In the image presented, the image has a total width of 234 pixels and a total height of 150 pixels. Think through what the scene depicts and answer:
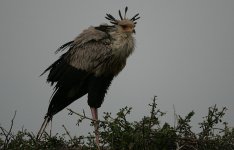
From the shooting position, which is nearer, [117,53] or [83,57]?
[117,53]

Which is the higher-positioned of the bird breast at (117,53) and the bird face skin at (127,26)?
the bird face skin at (127,26)

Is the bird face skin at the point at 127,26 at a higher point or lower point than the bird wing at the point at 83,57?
higher

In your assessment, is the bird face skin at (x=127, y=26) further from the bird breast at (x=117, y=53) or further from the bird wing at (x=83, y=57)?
the bird wing at (x=83, y=57)

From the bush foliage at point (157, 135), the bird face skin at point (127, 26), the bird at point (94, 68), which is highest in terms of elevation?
the bird face skin at point (127, 26)

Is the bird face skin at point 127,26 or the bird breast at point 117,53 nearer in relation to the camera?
the bird breast at point 117,53

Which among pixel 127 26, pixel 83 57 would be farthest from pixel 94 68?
pixel 127 26

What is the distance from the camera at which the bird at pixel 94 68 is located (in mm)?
7070

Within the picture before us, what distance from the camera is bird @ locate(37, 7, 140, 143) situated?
7070 millimetres

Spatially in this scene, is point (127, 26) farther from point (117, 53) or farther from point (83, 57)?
point (83, 57)

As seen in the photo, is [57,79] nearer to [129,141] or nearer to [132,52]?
[132,52]

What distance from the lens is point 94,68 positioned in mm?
7129

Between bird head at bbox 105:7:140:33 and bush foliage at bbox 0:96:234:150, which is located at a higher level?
bird head at bbox 105:7:140:33

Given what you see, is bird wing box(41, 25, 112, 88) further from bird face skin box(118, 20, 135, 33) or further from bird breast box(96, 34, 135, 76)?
bird face skin box(118, 20, 135, 33)

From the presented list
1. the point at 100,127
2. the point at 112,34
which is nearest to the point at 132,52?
the point at 112,34
